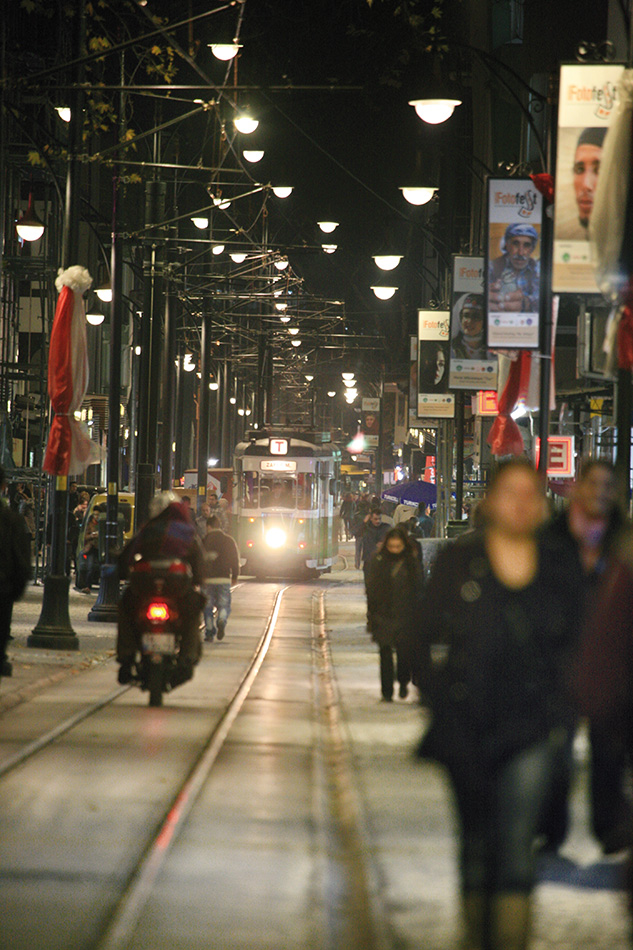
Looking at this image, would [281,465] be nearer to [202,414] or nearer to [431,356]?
[202,414]

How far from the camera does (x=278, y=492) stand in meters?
38.8

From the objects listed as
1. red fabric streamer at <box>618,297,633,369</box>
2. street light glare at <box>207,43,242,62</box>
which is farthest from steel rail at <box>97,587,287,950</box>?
street light glare at <box>207,43,242,62</box>

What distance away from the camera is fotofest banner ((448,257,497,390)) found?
915 inches

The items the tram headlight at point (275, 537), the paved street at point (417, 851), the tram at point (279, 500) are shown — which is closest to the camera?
the paved street at point (417, 851)

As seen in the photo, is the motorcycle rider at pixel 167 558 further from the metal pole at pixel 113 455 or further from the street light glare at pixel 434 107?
the metal pole at pixel 113 455

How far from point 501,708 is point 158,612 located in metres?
7.72

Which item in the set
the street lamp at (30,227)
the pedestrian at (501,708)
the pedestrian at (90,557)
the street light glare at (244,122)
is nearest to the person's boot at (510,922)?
the pedestrian at (501,708)

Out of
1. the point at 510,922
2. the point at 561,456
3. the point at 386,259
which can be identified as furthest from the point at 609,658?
the point at 386,259

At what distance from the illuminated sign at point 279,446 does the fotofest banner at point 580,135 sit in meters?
27.3

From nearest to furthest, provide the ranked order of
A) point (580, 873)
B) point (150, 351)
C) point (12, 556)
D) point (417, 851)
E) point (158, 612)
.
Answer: point (580, 873) → point (417, 851) → point (12, 556) → point (158, 612) → point (150, 351)

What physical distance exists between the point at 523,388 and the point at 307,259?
64636mm

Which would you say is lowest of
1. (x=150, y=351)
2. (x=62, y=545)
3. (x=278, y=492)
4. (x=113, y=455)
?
(x=62, y=545)

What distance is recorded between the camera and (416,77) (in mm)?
23375

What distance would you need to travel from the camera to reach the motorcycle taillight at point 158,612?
471 inches
